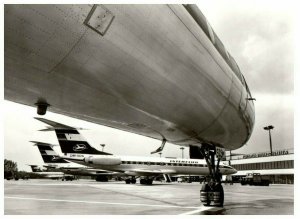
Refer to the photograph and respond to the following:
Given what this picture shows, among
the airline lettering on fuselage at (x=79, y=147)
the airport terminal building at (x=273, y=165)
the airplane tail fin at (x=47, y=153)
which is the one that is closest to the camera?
the airline lettering on fuselage at (x=79, y=147)

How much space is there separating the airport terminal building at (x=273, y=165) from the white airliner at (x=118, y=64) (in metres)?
50.3

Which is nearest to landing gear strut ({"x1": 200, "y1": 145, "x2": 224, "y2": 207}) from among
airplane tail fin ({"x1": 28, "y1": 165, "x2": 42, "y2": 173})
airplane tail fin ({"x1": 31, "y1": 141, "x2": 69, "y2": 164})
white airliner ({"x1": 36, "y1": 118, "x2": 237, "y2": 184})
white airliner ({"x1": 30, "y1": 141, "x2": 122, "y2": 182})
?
white airliner ({"x1": 36, "y1": 118, "x2": 237, "y2": 184})

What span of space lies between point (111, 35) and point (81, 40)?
1.10 feet

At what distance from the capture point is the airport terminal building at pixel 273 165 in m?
54.5

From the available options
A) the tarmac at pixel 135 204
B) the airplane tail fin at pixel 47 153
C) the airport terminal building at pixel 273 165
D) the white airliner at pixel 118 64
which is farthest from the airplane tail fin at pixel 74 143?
the white airliner at pixel 118 64

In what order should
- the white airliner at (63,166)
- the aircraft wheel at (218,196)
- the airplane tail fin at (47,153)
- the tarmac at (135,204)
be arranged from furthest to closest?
the airplane tail fin at (47,153) → the white airliner at (63,166) → the tarmac at (135,204) → the aircraft wheel at (218,196)

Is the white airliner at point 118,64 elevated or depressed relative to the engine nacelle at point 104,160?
depressed

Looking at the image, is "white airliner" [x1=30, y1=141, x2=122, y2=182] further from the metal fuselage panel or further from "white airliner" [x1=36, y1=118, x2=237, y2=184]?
the metal fuselage panel

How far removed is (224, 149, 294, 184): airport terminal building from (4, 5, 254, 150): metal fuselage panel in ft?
166

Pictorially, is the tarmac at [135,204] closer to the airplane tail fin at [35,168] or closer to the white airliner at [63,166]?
the white airliner at [63,166]

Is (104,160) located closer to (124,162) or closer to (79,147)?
(124,162)

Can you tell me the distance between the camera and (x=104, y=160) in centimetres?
3731

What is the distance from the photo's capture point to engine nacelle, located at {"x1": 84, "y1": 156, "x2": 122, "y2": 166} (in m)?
36.7

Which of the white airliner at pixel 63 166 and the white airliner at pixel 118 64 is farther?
the white airliner at pixel 63 166
